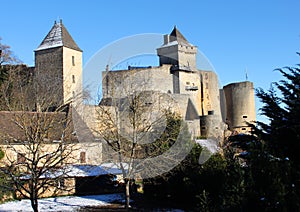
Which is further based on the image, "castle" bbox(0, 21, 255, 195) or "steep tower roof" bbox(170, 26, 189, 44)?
"steep tower roof" bbox(170, 26, 189, 44)

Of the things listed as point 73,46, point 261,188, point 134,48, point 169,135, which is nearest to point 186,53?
point 73,46

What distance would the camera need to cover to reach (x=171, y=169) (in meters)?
16.0

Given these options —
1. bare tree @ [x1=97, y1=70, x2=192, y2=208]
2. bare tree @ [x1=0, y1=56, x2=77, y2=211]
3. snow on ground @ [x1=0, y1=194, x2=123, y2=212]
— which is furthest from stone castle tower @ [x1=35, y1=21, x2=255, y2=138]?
bare tree @ [x1=0, y1=56, x2=77, y2=211]

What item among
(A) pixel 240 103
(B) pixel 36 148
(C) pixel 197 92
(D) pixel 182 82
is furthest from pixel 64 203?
(C) pixel 197 92

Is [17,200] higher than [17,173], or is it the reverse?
[17,173]

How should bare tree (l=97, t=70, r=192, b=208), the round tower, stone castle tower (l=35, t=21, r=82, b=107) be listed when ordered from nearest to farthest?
bare tree (l=97, t=70, r=192, b=208) → stone castle tower (l=35, t=21, r=82, b=107) → the round tower

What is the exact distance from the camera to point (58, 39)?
37781 millimetres

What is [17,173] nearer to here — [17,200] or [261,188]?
[17,200]

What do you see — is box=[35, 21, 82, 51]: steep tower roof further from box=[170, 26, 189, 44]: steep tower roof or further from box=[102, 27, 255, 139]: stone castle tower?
box=[170, 26, 189, 44]: steep tower roof

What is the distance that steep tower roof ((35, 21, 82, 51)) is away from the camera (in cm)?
3762

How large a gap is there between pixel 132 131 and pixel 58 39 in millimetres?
23571

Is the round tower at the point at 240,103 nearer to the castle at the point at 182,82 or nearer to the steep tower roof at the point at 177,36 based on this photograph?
the castle at the point at 182,82

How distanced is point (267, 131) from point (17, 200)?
11.3 m

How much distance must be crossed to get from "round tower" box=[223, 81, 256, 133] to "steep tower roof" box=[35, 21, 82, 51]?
1631 cm
